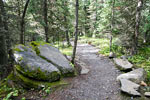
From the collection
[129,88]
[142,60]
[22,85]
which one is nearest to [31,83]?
[22,85]

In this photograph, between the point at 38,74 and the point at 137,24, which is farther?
the point at 137,24

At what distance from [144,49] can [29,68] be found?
11.2 meters

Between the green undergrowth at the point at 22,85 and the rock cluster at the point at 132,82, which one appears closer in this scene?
the rock cluster at the point at 132,82

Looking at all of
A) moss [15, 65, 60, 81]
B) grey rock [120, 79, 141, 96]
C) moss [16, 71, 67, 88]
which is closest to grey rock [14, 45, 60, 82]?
moss [15, 65, 60, 81]

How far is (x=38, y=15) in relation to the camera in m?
10.5

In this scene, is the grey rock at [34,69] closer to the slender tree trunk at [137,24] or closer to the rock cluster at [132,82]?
the rock cluster at [132,82]

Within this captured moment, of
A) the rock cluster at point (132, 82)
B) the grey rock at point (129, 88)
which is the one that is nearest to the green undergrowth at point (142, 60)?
the rock cluster at point (132, 82)

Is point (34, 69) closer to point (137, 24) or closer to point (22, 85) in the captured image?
point (22, 85)

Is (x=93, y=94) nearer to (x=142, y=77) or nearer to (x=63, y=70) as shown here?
(x=63, y=70)

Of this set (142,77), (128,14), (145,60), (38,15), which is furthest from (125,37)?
(38,15)

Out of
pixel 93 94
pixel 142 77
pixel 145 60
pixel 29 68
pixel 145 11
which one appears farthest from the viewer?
pixel 145 11

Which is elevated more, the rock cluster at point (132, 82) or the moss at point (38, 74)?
the moss at point (38, 74)

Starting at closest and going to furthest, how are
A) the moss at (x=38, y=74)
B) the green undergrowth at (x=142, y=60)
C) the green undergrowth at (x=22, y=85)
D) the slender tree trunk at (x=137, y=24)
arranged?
the green undergrowth at (x=22, y=85)
the moss at (x=38, y=74)
the green undergrowth at (x=142, y=60)
the slender tree trunk at (x=137, y=24)

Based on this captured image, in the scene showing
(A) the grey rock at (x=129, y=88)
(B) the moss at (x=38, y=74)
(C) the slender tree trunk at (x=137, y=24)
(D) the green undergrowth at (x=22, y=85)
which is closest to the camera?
(A) the grey rock at (x=129, y=88)
